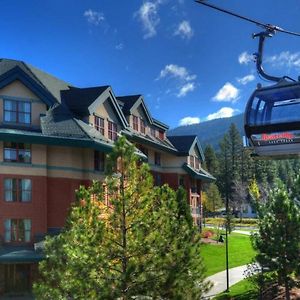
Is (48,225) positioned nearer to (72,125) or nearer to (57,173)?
(57,173)

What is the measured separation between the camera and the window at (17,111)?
109 feet

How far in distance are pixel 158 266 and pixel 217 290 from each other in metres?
20.1

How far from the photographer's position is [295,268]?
28875 millimetres

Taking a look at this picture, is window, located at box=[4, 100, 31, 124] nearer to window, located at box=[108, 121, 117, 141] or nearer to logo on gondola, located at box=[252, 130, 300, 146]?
window, located at box=[108, 121, 117, 141]

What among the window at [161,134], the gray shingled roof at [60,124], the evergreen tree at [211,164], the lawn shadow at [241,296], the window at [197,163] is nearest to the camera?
the lawn shadow at [241,296]

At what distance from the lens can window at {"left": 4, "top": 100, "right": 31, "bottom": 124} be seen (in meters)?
33.3

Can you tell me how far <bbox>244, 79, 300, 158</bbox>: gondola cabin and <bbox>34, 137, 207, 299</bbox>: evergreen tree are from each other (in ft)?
13.0

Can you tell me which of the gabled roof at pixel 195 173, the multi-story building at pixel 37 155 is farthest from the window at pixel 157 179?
the multi-story building at pixel 37 155

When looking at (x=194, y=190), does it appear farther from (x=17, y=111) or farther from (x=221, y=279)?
(x=17, y=111)

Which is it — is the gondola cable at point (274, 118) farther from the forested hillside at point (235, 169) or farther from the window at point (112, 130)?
the forested hillside at point (235, 169)

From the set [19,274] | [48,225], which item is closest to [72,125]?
[48,225]

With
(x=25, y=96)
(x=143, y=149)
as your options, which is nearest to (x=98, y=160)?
(x=25, y=96)

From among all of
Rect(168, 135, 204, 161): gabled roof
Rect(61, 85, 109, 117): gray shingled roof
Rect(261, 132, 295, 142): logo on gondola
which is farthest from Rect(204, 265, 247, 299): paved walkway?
Rect(261, 132, 295, 142): logo on gondola

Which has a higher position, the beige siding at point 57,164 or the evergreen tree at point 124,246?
the beige siding at point 57,164
